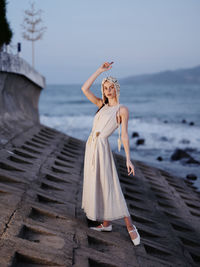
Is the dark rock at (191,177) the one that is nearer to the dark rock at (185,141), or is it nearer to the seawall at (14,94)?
the seawall at (14,94)

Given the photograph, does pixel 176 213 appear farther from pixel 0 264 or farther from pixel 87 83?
pixel 0 264

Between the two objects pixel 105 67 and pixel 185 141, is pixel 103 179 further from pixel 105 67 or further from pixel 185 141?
pixel 185 141

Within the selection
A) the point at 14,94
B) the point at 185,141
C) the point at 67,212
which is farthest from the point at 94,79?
the point at 185,141

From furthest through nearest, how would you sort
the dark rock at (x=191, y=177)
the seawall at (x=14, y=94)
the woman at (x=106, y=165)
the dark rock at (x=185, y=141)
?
the dark rock at (x=185, y=141), the dark rock at (x=191, y=177), the seawall at (x=14, y=94), the woman at (x=106, y=165)

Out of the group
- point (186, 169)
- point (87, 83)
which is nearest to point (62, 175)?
point (87, 83)

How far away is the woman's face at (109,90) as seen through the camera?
13.1 feet

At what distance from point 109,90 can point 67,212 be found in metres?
1.63

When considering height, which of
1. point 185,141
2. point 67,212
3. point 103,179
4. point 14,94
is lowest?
point 185,141

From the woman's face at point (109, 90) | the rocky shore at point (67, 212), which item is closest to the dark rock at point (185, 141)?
the rocky shore at point (67, 212)

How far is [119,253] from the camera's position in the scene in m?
3.77

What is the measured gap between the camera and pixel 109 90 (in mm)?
4020

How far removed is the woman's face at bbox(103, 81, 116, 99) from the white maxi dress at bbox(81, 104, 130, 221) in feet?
0.46

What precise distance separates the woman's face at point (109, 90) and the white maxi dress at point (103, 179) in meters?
0.14

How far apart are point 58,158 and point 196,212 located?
10.1 feet
